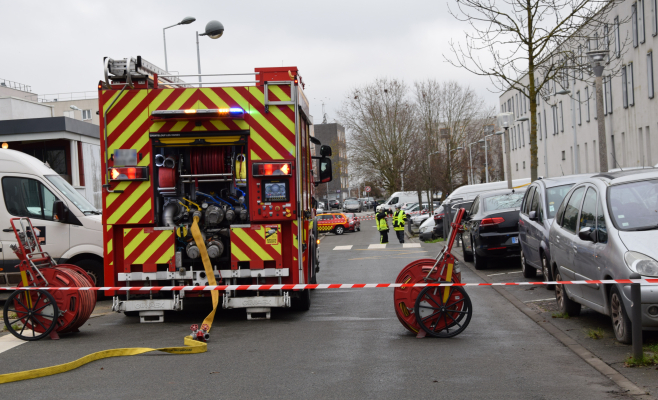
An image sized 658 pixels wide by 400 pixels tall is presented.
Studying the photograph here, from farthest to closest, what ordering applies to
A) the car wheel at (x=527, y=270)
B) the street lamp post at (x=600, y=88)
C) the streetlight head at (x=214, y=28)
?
the streetlight head at (x=214, y=28) → the street lamp post at (x=600, y=88) → the car wheel at (x=527, y=270)

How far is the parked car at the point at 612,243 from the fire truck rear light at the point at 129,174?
5361 millimetres

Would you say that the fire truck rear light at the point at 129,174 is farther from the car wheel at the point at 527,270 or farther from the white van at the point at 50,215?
the car wheel at the point at 527,270

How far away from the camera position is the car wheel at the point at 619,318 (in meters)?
7.13

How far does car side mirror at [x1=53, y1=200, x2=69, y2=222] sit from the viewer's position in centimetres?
1262

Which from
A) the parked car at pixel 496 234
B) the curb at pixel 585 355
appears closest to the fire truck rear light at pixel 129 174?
the curb at pixel 585 355

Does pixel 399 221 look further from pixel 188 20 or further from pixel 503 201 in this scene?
pixel 503 201

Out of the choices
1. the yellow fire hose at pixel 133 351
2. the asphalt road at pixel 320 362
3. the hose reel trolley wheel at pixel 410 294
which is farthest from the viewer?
the hose reel trolley wheel at pixel 410 294

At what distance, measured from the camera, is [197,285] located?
9938 millimetres

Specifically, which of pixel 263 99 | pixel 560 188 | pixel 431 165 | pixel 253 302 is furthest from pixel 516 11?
pixel 431 165

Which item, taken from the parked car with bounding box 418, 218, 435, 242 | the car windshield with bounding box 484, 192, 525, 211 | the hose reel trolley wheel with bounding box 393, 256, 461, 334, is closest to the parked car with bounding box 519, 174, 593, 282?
the car windshield with bounding box 484, 192, 525, 211

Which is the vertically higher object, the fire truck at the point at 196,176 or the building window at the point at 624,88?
the building window at the point at 624,88

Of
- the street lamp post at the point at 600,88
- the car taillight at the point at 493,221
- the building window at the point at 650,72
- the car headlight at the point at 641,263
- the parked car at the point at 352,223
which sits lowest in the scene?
the parked car at the point at 352,223

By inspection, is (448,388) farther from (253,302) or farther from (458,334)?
(253,302)

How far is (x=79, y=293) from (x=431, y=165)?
1895 inches
